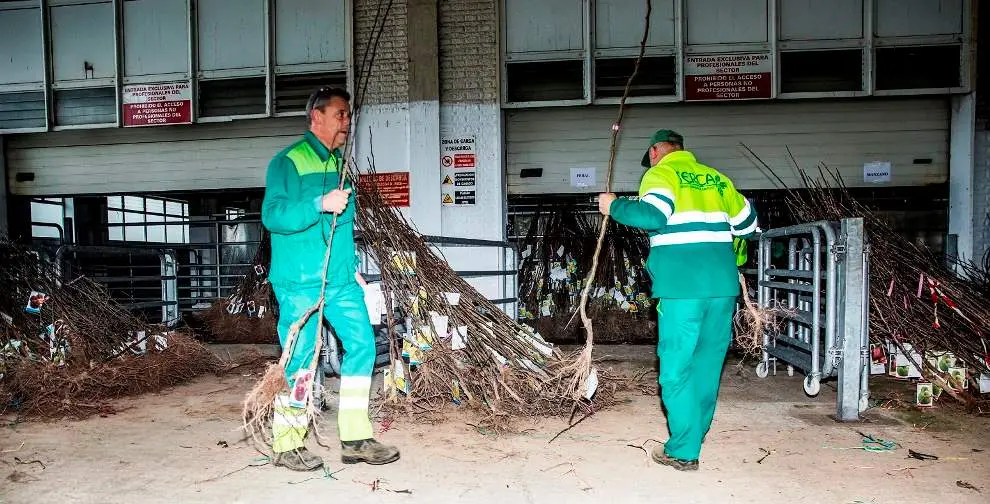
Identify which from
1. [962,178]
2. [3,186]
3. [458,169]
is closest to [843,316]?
[962,178]

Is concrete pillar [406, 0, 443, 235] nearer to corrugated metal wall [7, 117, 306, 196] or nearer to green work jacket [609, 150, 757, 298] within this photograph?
corrugated metal wall [7, 117, 306, 196]

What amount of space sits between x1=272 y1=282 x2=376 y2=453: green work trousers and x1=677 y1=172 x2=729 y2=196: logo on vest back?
5.69 feet

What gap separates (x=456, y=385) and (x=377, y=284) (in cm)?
87

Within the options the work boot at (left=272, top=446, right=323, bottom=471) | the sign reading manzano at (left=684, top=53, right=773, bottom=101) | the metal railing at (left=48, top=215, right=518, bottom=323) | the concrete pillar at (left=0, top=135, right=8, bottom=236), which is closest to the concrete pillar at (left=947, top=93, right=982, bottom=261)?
the sign reading manzano at (left=684, top=53, right=773, bottom=101)

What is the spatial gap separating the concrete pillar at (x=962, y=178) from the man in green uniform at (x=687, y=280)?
544cm

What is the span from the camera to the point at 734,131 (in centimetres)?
734

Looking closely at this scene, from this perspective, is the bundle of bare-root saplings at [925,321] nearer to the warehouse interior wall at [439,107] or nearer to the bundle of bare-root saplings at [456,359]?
the bundle of bare-root saplings at [456,359]

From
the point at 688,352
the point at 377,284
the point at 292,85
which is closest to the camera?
the point at 688,352

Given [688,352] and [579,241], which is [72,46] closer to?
[579,241]

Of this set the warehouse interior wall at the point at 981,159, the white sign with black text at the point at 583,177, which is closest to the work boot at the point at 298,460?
the white sign with black text at the point at 583,177

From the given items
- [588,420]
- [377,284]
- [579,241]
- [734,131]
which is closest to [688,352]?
[588,420]

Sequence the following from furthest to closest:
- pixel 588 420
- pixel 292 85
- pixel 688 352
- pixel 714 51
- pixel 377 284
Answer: pixel 292 85 → pixel 714 51 → pixel 377 284 → pixel 588 420 → pixel 688 352

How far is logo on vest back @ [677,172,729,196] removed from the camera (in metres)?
3.05

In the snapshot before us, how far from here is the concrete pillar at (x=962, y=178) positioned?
6824 mm
